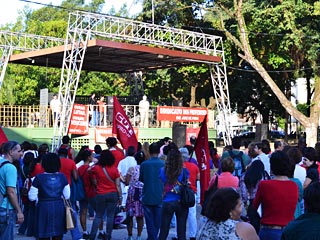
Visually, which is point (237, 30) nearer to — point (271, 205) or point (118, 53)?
point (118, 53)

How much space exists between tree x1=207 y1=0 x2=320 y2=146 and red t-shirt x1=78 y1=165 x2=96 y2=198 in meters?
20.2

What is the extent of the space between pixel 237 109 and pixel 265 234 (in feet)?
137

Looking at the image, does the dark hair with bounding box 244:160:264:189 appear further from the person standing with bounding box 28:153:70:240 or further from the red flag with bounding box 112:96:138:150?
the red flag with bounding box 112:96:138:150

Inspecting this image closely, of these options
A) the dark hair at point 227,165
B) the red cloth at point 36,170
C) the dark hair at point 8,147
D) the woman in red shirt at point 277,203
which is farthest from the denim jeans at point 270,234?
the red cloth at point 36,170

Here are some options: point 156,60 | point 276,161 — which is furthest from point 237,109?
point 276,161

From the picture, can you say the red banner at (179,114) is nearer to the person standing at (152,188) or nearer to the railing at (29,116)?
the railing at (29,116)

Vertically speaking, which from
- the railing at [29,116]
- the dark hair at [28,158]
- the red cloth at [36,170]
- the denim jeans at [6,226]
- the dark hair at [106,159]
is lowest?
the denim jeans at [6,226]

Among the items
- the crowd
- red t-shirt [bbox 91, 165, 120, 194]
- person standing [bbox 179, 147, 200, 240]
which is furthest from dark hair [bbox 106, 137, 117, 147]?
red t-shirt [bbox 91, 165, 120, 194]

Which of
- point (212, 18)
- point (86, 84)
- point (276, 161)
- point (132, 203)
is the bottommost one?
point (132, 203)

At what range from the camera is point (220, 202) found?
13.9 ft

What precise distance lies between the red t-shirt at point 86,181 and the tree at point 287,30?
2019 centimetres

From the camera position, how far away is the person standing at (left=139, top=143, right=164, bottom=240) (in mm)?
8883

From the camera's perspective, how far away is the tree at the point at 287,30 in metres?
28.8

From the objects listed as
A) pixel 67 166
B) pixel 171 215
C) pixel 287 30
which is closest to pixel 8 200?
pixel 171 215
